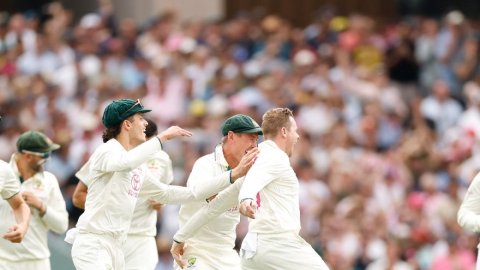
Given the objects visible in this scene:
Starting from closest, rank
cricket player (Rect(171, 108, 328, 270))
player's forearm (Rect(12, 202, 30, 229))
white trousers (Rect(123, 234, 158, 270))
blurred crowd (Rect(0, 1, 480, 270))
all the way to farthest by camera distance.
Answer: cricket player (Rect(171, 108, 328, 270)), player's forearm (Rect(12, 202, 30, 229)), white trousers (Rect(123, 234, 158, 270)), blurred crowd (Rect(0, 1, 480, 270))

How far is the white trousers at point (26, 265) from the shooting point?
42.9 ft

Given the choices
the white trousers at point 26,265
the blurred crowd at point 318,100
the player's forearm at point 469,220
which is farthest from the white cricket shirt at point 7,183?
the blurred crowd at point 318,100

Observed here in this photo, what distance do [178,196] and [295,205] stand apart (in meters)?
1.13

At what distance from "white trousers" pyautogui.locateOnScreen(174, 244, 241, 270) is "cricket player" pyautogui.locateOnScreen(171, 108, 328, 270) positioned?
0.61 m

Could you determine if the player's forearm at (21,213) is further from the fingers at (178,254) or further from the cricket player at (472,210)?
the cricket player at (472,210)

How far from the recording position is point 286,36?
24391 millimetres

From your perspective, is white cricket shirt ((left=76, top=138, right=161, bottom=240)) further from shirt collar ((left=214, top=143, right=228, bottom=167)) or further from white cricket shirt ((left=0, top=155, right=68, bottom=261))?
white cricket shirt ((left=0, top=155, right=68, bottom=261))

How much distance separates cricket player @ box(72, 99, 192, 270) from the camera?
11938 mm

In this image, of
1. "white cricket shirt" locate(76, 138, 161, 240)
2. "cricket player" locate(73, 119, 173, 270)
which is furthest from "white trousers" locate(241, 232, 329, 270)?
"cricket player" locate(73, 119, 173, 270)

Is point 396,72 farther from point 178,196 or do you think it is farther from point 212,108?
point 178,196

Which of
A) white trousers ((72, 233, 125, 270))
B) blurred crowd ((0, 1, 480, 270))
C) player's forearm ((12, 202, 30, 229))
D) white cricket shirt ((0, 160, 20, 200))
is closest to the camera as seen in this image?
white trousers ((72, 233, 125, 270))

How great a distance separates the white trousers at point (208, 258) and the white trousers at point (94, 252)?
69 centimetres

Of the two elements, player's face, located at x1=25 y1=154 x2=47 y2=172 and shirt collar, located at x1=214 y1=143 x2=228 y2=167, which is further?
player's face, located at x1=25 y1=154 x2=47 y2=172

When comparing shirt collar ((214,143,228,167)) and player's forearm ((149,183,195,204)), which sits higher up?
shirt collar ((214,143,228,167))
